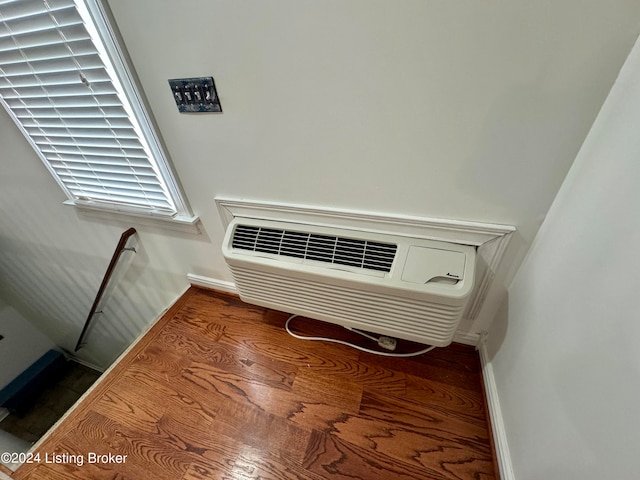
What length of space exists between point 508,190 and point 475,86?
0.34 m

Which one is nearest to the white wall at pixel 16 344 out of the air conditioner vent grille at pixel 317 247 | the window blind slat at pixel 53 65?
the window blind slat at pixel 53 65

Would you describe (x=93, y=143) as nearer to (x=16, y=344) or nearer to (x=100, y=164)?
(x=100, y=164)

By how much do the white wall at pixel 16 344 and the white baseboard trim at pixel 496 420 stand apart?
162 inches

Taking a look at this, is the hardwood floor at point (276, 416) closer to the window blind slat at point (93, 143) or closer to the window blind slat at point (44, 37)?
the window blind slat at point (93, 143)

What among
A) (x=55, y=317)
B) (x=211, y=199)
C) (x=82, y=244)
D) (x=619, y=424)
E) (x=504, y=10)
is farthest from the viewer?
(x=55, y=317)

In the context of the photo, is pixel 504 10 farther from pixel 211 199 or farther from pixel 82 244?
pixel 82 244

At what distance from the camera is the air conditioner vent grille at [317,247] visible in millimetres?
975

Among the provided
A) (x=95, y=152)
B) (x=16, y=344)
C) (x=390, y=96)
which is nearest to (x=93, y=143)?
(x=95, y=152)

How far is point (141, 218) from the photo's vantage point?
4.85ft

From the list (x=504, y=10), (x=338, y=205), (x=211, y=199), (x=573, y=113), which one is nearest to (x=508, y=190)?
(x=573, y=113)

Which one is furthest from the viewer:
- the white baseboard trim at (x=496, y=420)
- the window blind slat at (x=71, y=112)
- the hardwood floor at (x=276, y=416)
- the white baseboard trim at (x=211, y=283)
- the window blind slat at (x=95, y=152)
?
the white baseboard trim at (x=211, y=283)

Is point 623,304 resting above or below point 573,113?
below

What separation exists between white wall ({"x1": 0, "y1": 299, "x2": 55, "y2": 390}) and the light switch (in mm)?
3480

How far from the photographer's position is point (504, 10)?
1.92 feet
